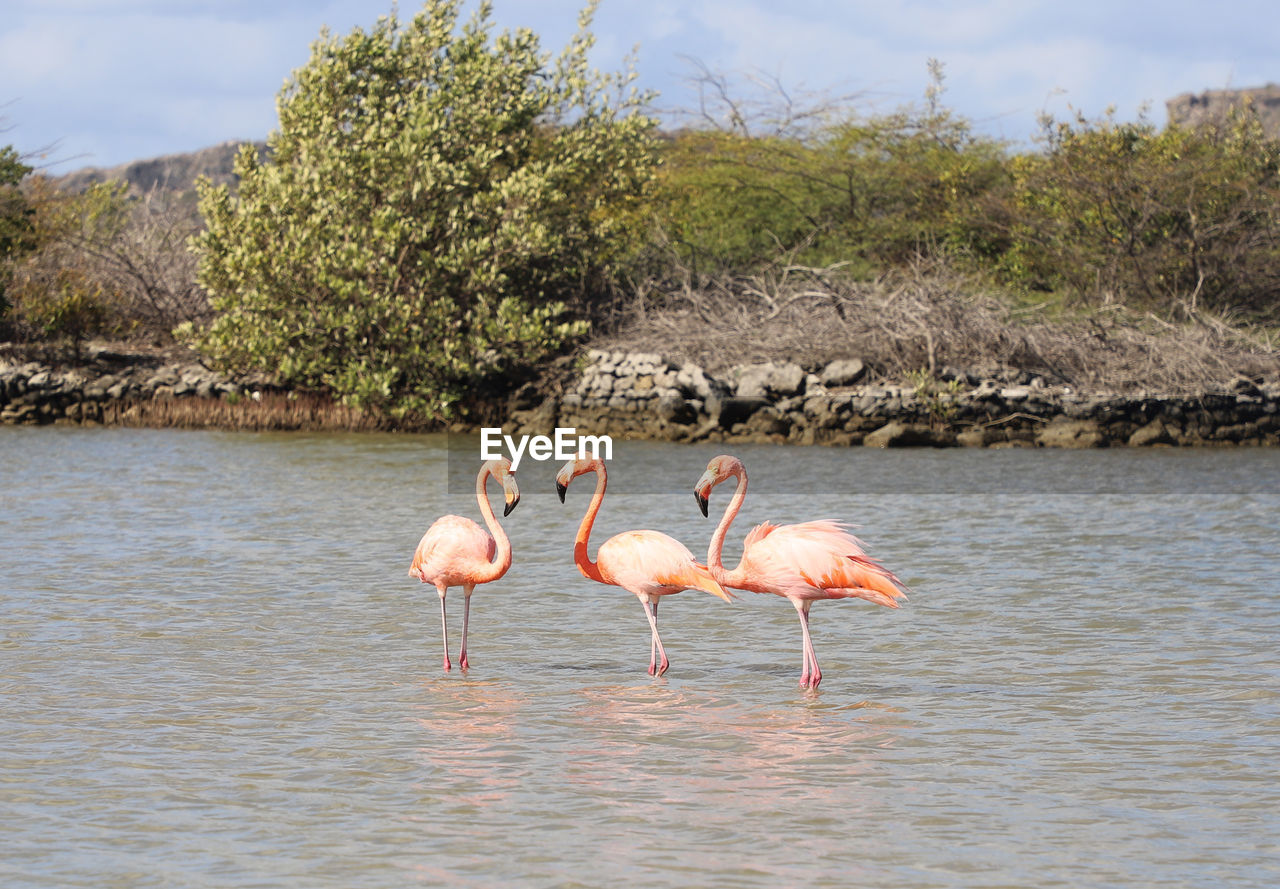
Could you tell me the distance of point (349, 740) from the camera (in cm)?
696

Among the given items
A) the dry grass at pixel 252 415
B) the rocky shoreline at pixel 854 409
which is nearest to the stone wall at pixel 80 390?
the dry grass at pixel 252 415

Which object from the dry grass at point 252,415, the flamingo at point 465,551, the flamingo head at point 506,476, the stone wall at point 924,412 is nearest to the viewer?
the flamingo head at point 506,476

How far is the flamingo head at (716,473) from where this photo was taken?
293 inches

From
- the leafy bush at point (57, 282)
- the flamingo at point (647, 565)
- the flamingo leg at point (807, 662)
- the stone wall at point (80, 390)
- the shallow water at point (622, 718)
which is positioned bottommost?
the shallow water at point (622, 718)

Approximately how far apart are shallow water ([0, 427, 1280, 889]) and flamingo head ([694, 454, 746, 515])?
1150 millimetres

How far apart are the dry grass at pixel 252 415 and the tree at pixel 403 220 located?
1.50 feet

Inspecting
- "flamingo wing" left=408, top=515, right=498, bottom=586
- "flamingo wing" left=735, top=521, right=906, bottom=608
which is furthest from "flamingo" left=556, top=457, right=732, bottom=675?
"flamingo wing" left=408, top=515, right=498, bottom=586

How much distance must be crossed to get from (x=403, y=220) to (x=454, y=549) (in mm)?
19701

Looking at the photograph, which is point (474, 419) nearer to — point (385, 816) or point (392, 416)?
point (392, 416)

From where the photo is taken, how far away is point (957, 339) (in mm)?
28109

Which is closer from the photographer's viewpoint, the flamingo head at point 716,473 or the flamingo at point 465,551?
the flamingo head at point 716,473

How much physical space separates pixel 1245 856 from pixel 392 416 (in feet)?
83.3

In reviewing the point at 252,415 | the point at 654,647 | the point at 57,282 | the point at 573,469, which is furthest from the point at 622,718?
the point at 57,282

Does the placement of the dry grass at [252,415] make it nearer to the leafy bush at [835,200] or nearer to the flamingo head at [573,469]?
the leafy bush at [835,200]
